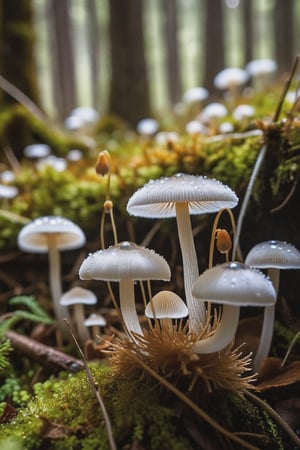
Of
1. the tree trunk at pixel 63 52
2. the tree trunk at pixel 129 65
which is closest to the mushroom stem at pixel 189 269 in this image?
the tree trunk at pixel 129 65

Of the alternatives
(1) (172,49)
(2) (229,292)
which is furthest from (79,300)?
(1) (172,49)

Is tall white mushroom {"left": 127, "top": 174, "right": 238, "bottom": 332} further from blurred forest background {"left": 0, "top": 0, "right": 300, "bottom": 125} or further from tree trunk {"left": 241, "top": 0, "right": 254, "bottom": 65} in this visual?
tree trunk {"left": 241, "top": 0, "right": 254, "bottom": 65}

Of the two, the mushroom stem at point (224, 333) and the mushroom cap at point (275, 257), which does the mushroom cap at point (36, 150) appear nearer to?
the mushroom cap at point (275, 257)

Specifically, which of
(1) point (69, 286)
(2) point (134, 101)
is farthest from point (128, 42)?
(1) point (69, 286)

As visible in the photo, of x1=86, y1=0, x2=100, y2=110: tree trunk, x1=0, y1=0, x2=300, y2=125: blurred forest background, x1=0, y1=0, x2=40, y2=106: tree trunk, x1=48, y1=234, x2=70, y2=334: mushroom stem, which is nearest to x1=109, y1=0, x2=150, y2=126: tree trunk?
x1=0, y1=0, x2=300, y2=125: blurred forest background

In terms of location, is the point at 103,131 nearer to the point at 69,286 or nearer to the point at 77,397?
the point at 69,286

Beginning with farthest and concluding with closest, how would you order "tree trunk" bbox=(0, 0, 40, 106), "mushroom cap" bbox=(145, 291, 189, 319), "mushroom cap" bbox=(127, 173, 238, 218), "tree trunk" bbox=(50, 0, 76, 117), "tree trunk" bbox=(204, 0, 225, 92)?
"tree trunk" bbox=(50, 0, 76, 117), "tree trunk" bbox=(204, 0, 225, 92), "tree trunk" bbox=(0, 0, 40, 106), "mushroom cap" bbox=(145, 291, 189, 319), "mushroom cap" bbox=(127, 173, 238, 218)

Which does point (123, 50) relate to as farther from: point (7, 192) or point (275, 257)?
point (275, 257)
